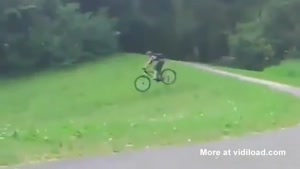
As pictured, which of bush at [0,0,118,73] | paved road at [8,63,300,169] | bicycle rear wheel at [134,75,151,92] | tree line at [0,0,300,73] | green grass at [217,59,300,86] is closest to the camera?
paved road at [8,63,300,169]

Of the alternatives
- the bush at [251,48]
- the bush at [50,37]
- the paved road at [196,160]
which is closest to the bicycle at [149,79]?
the bush at [50,37]

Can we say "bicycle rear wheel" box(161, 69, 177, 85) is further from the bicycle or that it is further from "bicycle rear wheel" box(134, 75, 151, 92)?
"bicycle rear wheel" box(134, 75, 151, 92)

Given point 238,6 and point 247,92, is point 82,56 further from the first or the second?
point 247,92

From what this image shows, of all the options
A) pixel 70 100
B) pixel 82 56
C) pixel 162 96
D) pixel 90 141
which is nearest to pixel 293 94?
pixel 162 96

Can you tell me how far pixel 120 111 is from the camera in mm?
27016

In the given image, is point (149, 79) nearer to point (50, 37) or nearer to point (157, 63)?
point (157, 63)

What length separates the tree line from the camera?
4744 cm

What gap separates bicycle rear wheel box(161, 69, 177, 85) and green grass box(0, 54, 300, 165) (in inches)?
11.0

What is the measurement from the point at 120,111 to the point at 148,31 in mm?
32526

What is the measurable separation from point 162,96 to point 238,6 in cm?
3002

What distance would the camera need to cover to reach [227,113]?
62.7 feet

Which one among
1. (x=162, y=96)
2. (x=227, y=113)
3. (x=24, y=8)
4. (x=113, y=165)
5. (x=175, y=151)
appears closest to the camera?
(x=113, y=165)

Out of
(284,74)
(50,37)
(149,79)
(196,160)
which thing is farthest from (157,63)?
(196,160)

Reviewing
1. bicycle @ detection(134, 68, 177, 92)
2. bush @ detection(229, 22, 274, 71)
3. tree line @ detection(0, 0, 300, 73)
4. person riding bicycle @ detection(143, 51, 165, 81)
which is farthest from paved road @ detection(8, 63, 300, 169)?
bush @ detection(229, 22, 274, 71)
